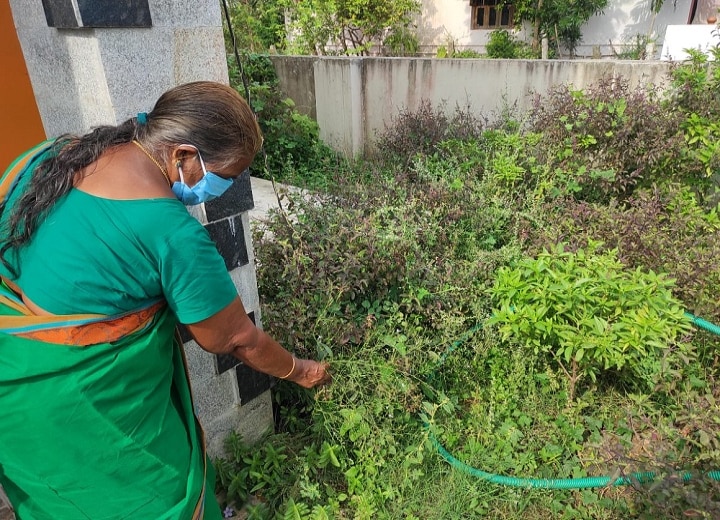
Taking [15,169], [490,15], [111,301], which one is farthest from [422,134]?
[490,15]

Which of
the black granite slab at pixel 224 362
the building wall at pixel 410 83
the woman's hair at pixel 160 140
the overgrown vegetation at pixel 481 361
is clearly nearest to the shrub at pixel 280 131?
the building wall at pixel 410 83

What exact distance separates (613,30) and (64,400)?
1265cm

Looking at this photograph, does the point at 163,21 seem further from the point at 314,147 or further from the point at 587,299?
the point at 314,147

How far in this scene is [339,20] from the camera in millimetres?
9055

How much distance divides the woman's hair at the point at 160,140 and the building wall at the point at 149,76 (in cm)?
35

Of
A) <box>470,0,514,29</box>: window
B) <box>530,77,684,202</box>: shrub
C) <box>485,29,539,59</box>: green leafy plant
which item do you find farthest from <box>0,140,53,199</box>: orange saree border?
<box>470,0,514,29</box>: window

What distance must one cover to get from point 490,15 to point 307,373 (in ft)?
40.6

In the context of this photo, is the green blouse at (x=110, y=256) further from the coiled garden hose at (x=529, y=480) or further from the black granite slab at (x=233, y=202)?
the coiled garden hose at (x=529, y=480)

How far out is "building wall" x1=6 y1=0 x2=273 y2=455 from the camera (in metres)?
1.59

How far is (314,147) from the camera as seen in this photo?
676cm

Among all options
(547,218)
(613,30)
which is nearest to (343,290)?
(547,218)

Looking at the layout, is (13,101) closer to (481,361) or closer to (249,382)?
(249,382)

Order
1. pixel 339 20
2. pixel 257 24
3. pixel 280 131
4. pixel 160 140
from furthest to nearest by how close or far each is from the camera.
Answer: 1. pixel 257 24
2. pixel 339 20
3. pixel 280 131
4. pixel 160 140

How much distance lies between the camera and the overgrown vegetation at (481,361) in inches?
83.4
